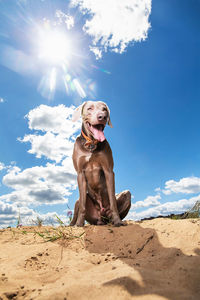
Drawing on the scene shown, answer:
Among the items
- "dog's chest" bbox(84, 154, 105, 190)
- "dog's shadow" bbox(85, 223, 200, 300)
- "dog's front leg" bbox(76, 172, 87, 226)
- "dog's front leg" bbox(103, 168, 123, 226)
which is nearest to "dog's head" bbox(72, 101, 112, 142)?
"dog's chest" bbox(84, 154, 105, 190)

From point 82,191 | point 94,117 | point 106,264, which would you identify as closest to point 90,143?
point 94,117

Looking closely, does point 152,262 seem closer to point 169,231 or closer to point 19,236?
point 169,231

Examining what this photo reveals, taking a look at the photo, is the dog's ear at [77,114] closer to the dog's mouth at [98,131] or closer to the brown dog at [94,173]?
the brown dog at [94,173]

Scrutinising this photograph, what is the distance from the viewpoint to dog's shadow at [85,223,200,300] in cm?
176

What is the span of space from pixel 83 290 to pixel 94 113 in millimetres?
3190

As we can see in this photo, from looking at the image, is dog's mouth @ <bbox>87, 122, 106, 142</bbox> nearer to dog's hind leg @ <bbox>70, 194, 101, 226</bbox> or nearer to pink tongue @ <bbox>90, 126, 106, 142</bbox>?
pink tongue @ <bbox>90, 126, 106, 142</bbox>

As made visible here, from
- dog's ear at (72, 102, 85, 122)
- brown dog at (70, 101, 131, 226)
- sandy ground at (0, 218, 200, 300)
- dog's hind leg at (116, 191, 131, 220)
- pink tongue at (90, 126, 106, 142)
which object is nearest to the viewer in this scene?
sandy ground at (0, 218, 200, 300)

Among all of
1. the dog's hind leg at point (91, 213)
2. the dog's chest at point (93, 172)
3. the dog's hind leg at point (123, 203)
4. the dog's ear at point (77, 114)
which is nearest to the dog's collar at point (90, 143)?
the dog's chest at point (93, 172)

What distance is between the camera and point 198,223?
3.68 metres

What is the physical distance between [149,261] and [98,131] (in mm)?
2525

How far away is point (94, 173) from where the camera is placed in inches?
180

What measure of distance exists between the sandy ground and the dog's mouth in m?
1.62

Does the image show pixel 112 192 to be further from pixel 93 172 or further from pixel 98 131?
pixel 98 131

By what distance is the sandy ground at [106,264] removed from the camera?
1757 millimetres
